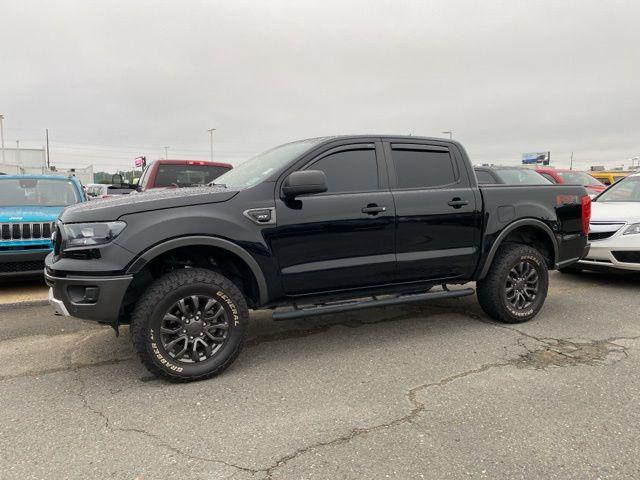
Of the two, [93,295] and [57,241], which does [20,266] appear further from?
[93,295]

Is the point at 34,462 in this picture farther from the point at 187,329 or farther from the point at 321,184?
the point at 321,184

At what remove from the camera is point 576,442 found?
2.71 m

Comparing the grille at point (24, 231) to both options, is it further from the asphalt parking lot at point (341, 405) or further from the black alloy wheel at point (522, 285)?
the black alloy wheel at point (522, 285)

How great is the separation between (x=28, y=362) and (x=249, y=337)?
6.07ft

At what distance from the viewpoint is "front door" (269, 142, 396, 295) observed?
3793 mm

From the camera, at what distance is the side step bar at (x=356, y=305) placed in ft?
12.5

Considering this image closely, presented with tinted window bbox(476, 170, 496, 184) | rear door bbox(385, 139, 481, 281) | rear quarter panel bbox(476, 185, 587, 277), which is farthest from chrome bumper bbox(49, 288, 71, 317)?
tinted window bbox(476, 170, 496, 184)

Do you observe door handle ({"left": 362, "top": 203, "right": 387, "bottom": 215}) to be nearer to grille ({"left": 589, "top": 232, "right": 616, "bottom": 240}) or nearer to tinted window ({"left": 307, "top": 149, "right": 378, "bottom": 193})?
tinted window ({"left": 307, "top": 149, "right": 378, "bottom": 193})

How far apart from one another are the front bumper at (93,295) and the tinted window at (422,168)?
8.21 ft

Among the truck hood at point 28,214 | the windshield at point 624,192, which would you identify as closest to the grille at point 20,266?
the truck hood at point 28,214

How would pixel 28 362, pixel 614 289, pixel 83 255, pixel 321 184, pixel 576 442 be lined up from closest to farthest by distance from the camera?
1. pixel 576 442
2. pixel 83 255
3. pixel 321 184
4. pixel 28 362
5. pixel 614 289

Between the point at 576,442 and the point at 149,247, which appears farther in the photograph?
the point at 149,247

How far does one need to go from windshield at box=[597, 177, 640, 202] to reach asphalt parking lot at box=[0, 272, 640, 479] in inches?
129

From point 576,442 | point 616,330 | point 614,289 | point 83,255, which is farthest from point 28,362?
point 614,289
